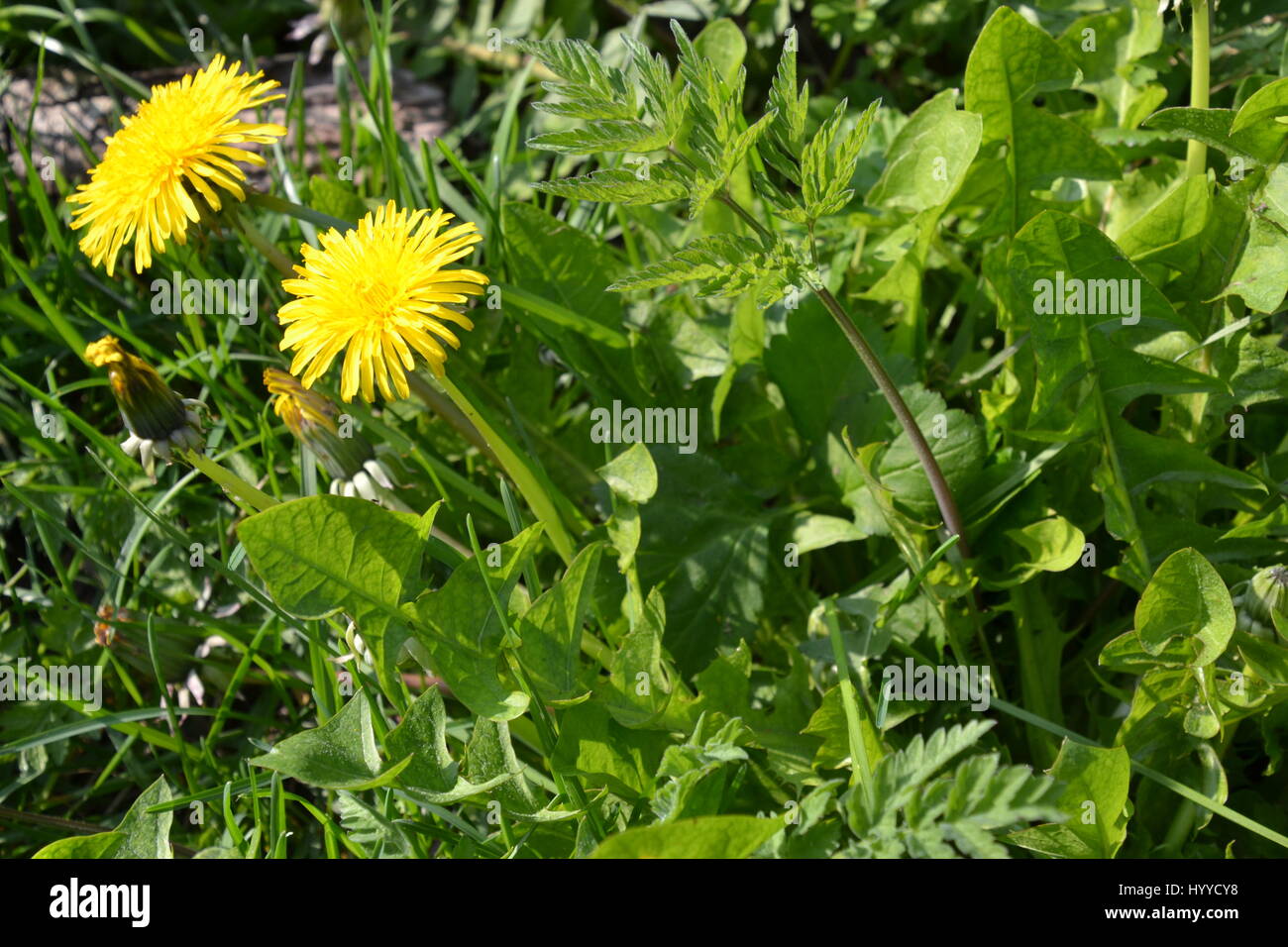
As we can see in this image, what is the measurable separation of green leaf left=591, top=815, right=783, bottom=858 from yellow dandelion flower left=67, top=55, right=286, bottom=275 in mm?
1209

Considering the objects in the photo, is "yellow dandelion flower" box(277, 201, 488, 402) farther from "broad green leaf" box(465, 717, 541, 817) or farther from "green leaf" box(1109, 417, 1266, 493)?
"green leaf" box(1109, 417, 1266, 493)

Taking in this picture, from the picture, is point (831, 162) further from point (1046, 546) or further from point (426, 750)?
point (426, 750)

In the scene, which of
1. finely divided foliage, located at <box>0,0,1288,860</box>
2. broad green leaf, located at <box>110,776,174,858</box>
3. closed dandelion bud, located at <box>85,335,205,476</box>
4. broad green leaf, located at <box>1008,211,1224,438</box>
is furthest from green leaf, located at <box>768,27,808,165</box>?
broad green leaf, located at <box>110,776,174,858</box>

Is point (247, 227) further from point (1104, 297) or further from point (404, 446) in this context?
point (1104, 297)

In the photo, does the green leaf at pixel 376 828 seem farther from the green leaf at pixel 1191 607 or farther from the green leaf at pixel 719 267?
the green leaf at pixel 1191 607

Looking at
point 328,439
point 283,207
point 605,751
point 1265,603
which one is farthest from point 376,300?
point 1265,603

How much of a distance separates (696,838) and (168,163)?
1.36 meters

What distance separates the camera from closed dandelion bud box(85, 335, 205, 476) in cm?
174

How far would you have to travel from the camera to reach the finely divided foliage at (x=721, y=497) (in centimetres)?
156

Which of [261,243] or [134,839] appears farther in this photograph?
[261,243]

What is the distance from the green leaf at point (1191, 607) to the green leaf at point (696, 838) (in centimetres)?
63

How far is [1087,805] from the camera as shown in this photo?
155 cm

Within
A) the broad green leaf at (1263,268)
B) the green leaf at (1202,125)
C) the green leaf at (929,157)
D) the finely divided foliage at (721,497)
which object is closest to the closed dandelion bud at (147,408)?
the finely divided foliage at (721,497)
